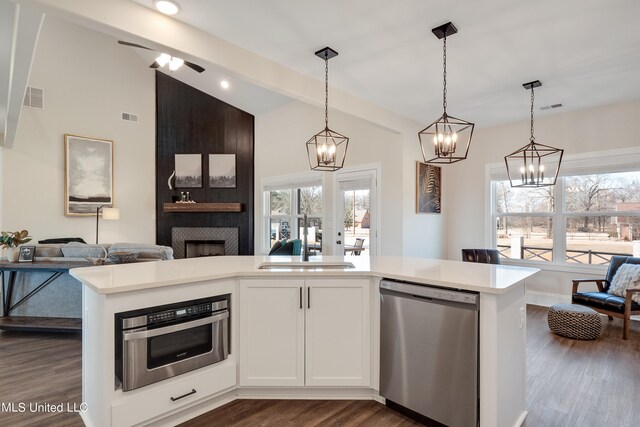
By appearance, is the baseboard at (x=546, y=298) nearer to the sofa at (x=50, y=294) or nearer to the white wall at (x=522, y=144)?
the white wall at (x=522, y=144)

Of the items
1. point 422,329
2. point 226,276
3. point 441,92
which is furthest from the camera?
point 441,92

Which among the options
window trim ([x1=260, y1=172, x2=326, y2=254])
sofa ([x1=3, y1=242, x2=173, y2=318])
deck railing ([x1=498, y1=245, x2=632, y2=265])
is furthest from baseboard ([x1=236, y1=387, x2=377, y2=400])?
deck railing ([x1=498, y1=245, x2=632, y2=265])

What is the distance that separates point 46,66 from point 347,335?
755 centimetres

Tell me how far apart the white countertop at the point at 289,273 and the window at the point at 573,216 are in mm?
3213

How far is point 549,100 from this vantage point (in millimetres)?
4273

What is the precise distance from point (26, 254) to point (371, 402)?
156 inches

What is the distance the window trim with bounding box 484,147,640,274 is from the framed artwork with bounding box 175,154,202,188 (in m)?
5.67

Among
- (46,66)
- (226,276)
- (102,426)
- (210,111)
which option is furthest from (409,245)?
(46,66)

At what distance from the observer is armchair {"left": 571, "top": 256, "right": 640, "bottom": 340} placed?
11.9 ft

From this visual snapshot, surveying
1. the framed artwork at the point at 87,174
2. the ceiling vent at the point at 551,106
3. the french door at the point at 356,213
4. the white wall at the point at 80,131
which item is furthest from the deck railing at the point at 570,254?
the framed artwork at the point at 87,174

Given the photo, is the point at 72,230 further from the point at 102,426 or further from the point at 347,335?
the point at 347,335

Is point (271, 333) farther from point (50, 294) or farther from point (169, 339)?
point (50, 294)

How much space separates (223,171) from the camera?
7477mm

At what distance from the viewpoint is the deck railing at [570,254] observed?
15.3 feet
